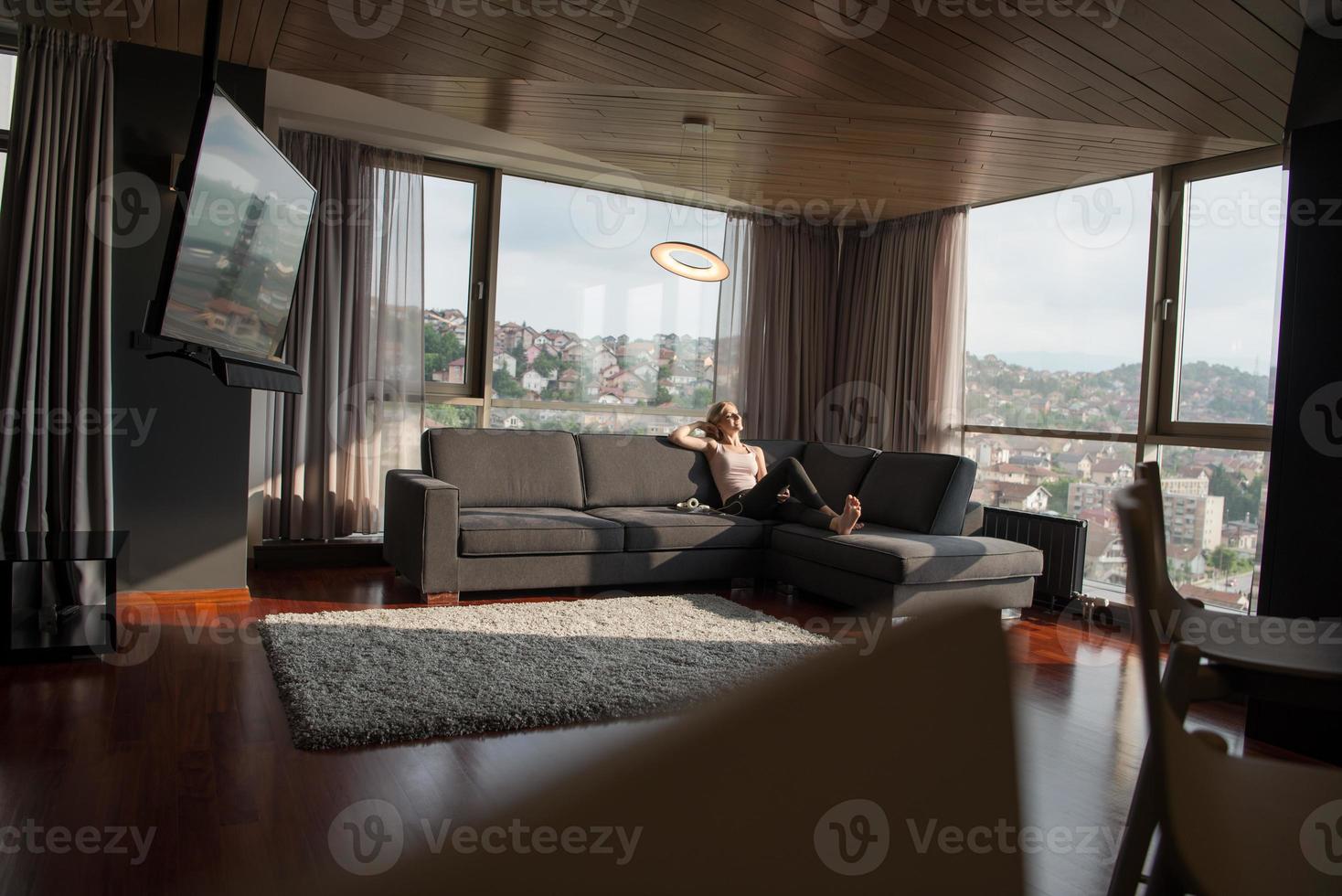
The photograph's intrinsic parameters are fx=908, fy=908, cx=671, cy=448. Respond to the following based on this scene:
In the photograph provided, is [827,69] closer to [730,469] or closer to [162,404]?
[730,469]

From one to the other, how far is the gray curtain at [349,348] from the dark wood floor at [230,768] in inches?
66.2

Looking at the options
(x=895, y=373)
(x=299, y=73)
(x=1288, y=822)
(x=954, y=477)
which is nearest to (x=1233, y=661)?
(x=1288, y=822)

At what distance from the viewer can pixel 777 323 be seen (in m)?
6.66

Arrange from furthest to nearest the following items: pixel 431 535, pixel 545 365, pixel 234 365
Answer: pixel 545 365
pixel 431 535
pixel 234 365

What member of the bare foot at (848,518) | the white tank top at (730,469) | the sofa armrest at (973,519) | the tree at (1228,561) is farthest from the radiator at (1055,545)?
the white tank top at (730,469)

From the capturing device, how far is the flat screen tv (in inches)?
117

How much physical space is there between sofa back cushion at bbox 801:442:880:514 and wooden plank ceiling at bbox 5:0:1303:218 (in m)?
1.62

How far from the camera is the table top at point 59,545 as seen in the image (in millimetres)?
3080

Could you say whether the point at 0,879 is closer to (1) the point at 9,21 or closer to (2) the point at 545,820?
(2) the point at 545,820

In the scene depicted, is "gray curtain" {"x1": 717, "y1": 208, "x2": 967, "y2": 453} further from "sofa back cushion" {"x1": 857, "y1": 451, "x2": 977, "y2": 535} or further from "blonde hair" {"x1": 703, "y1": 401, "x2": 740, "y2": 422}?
"sofa back cushion" {"x1": 857, "y1": 451, "x2": 977, "y2": 535}

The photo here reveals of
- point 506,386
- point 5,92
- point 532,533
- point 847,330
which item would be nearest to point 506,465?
point 532,533

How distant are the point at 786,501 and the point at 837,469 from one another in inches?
16.0

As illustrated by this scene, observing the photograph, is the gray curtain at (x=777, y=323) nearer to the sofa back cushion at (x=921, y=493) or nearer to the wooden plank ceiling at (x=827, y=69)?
the wooden plank ceiling at (x=827, y=69)

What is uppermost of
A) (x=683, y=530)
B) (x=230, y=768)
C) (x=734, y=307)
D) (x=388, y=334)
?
(x=734, y=307)
